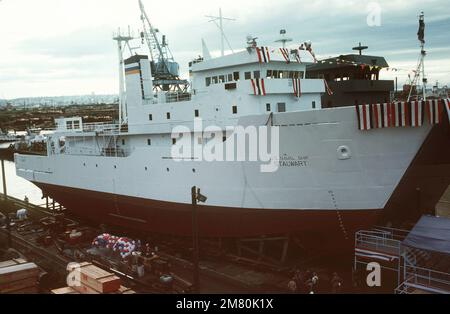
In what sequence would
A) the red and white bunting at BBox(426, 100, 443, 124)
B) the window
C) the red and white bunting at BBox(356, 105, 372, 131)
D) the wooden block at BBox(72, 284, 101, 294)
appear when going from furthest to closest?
the window, the red and white bunting at BBox(356, 105, 372, 131), the red and white bunting at BBox(426, 100, 443, 124), the wooden block at BBox(72, 284, 101, 294)

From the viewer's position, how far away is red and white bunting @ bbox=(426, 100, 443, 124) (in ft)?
38.1

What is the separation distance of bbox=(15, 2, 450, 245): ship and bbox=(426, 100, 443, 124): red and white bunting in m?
0.06

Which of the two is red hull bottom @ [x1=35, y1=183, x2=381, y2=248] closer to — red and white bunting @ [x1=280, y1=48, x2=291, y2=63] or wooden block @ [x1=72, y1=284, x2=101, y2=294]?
wooden block @ [x1=72, y1=284, x2=101, y2=294]

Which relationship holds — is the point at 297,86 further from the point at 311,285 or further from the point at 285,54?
the point at 311,285

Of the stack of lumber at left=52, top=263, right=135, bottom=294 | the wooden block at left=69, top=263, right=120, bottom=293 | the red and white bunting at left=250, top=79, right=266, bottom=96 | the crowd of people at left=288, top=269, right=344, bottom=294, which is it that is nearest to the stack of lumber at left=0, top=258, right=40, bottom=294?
the stack of lumber at left=52, top=263, right=135, bottom=294

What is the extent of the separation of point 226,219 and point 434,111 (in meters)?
8.06

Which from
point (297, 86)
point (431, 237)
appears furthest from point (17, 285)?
point (297, 86)

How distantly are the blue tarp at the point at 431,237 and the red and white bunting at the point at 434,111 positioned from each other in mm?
3182

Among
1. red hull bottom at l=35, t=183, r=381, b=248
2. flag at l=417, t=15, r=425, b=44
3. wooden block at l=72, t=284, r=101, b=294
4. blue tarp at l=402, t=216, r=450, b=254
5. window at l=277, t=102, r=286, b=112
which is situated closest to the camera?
wooden block at l=72, t=284, r=101, b=294

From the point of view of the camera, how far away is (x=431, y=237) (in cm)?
1153

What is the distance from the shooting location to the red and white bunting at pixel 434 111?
1162 cm

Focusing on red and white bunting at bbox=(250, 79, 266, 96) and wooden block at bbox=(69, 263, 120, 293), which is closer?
wooden block at bbox=(69, 263, 120, 293)

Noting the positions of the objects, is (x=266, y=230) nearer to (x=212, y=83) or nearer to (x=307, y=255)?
(x=307, y=255)
